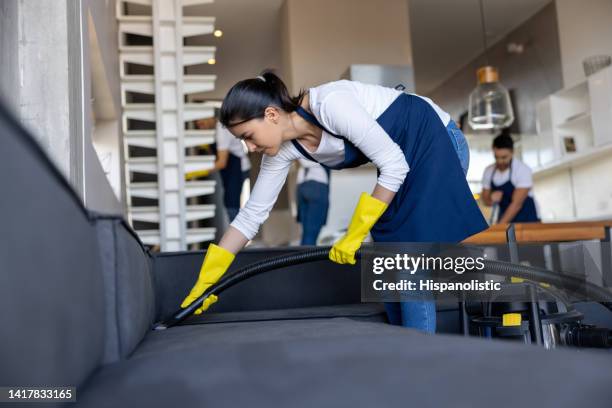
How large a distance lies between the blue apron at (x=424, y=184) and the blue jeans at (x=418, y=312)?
3.9 inches

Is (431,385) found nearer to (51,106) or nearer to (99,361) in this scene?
(99,361)

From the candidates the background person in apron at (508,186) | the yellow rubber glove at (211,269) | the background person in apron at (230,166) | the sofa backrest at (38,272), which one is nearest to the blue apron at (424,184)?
the yellow rubber glove at (211,269)

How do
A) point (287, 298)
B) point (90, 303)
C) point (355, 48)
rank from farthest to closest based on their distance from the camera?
point (355, 48)
point (287, 298)
point (90, 303)

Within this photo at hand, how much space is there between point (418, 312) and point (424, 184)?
358mm

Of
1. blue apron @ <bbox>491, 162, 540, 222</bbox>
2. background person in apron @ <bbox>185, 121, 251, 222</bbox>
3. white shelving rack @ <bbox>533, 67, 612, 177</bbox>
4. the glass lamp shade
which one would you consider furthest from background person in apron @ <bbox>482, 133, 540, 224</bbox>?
white shelving rack @ <bbox>533, 67, 612, 177</bbox>

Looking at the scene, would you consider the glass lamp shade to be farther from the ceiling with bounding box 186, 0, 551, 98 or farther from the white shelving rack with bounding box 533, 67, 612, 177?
the ceiling with bounding box 186, 0, 551, 98

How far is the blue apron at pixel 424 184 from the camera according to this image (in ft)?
5.96

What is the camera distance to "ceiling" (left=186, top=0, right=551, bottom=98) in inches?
291

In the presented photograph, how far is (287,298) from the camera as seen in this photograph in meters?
2.43

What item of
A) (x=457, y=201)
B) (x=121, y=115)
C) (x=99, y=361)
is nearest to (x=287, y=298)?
(x=457, y=201)

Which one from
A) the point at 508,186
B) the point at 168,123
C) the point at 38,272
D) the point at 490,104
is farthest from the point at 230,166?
the point at 38,272

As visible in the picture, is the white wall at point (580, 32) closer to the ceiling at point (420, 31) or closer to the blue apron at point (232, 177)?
the ceiling at point (420, 31)

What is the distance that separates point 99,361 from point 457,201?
3.93 ft

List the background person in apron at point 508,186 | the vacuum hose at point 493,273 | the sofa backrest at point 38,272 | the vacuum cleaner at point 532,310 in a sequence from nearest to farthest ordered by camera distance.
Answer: the sofa backrest at point 38,272, the vacuum cleaner at point 532,310, the vacuum hose at point 493,273, the background person in apron at point 508,186
